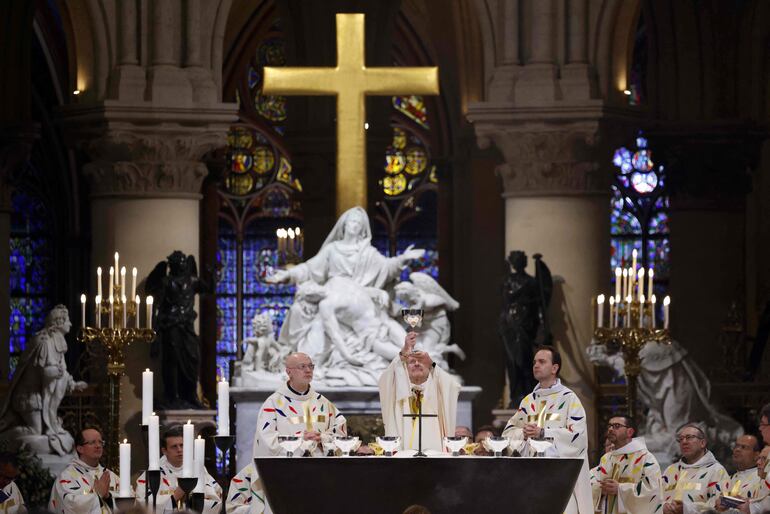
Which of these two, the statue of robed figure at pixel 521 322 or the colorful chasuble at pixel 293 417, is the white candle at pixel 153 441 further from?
the statue of robed figure at pixel 521 322

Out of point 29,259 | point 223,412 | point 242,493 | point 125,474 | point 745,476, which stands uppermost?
point 29,259

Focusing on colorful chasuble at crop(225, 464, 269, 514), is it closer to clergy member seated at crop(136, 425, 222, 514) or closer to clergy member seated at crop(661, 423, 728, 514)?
clergy member seated at crop(136, 425, 222, 514)

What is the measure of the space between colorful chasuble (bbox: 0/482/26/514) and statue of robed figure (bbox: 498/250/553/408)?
18.2 feet

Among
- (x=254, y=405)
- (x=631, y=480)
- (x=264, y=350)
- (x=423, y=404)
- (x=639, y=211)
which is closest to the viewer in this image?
(x=423, y=404)

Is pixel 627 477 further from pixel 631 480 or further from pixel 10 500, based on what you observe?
pixel 10 500

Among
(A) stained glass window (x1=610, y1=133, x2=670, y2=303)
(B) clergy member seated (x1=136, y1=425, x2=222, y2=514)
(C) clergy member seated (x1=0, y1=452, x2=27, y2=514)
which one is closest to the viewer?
(B) clergy member seated (x1=136, y1=425, x2=222, y2=514)

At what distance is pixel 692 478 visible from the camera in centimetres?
1505

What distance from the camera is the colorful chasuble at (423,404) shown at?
45.7ft

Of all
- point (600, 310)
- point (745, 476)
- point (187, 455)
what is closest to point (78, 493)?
point (187, 455)

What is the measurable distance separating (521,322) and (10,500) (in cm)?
579

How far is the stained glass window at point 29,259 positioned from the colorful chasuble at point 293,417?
17215 mm

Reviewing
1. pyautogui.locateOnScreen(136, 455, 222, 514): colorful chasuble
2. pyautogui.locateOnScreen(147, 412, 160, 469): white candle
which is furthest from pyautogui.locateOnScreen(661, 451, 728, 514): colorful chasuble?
pyautogui.locateOnScreen(147, 412, 160, 469): white candle

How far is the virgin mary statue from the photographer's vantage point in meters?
19.1

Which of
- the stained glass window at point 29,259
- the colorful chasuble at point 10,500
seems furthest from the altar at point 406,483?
the stained glass window at point 29,259
